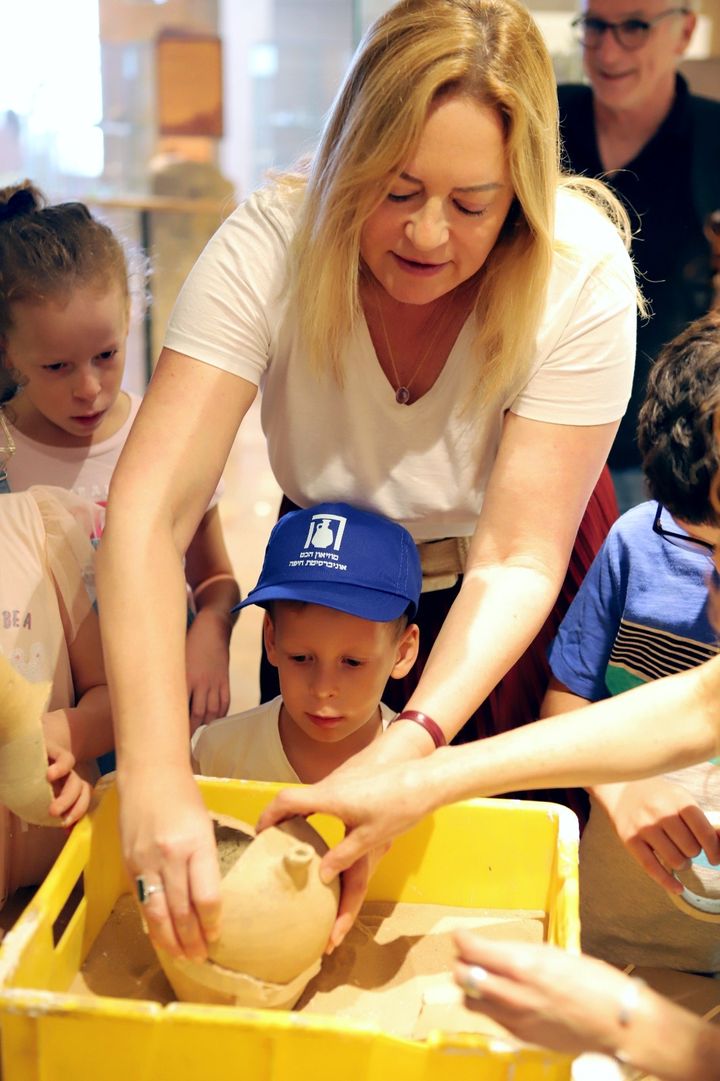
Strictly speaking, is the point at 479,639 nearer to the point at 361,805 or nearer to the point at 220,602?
the point at 361,805

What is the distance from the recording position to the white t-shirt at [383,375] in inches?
55.6

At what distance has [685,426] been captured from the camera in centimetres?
143

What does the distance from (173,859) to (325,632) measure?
1.60 feet

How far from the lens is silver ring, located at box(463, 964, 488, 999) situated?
89cm

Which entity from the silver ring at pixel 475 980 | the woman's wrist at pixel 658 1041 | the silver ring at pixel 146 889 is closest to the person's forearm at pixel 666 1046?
the woman's wrist at pixel 658 1041

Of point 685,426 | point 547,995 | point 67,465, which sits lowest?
point 67,465

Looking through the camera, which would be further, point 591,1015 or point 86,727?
point 86,727

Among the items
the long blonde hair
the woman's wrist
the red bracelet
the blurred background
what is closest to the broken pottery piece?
the red bracelet

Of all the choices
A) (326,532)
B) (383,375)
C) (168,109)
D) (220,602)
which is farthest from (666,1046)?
(168,109)

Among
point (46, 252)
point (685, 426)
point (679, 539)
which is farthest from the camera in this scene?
point (46, 252)

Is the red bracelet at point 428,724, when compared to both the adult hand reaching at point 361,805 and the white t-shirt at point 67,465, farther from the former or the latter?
the white t-shirt at point 67,465

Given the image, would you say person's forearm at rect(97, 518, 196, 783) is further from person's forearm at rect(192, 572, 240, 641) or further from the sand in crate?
person's forearm at rect(192, 572, 240, 641)

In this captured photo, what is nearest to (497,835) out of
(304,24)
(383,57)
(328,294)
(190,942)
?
(190,942)

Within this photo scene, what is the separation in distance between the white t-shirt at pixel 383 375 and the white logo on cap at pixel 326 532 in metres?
0.08
